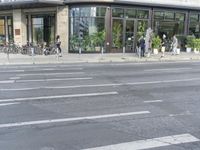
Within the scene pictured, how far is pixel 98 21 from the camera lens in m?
28.3

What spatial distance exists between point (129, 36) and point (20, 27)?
11815mm

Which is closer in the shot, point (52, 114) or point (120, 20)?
point (52, 114)

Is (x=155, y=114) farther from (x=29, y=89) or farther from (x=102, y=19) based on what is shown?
(x=102, y=19)

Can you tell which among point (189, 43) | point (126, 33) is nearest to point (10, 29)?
point (126, 33)

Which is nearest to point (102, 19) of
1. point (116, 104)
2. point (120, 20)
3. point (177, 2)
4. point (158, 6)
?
point (120, 20)

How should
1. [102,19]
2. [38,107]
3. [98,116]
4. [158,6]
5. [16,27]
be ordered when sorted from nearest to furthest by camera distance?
[98,116] < [38,107] < [102,19] < [158,6] < [16,27]

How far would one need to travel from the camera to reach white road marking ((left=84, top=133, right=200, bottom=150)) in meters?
5.63

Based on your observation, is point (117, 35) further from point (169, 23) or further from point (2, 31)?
point (2, 31)

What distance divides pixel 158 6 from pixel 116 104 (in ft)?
77.8

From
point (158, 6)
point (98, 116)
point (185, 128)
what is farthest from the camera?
point (158, 6)

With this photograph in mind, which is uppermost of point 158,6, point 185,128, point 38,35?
point 158,6

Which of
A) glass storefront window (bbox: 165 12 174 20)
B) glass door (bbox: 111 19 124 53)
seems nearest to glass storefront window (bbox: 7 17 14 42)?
glass door (bbox: 111 19 124 53)

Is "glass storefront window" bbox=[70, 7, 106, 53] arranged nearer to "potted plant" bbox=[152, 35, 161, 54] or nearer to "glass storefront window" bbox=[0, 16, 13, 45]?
"potted plant" bbox=[152, 35, 161, 54]

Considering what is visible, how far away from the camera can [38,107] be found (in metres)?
8.47
